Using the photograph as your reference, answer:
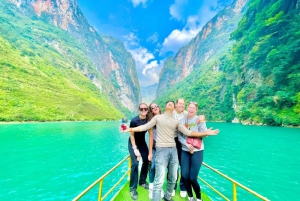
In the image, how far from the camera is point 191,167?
13.3 feet

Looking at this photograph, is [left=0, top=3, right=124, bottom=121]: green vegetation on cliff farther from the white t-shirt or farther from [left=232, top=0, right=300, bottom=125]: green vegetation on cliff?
[left=232, top=0, right=300, bottom=125]: green vegetation on cliff

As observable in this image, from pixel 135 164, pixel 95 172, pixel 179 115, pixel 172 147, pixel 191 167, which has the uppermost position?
pixel 179 115

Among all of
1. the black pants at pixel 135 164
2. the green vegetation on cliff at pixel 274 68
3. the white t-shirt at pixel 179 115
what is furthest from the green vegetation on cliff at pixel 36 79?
the green vegetation on cliff at pixel 274 68

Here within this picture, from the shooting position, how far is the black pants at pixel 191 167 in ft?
13.1

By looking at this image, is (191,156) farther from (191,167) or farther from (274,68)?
(274,68)

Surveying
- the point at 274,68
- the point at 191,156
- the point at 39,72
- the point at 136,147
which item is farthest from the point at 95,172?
the point at 39,72

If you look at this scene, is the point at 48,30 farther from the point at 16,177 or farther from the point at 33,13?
the point at 16,177

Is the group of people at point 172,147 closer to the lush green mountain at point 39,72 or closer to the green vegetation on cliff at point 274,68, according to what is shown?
the green vegetation on cliff at point 274,68

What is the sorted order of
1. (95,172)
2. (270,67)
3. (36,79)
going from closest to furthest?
1. (95,172)
2. (270,67)
3. (36,79)

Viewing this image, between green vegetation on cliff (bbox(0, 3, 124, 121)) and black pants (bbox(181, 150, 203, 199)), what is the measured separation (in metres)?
68.1

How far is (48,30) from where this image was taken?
177 metres

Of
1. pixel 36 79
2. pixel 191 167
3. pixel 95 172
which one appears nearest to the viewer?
pixel 191 167

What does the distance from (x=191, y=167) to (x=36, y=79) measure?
352ft

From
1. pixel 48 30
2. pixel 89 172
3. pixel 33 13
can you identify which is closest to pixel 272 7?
pixel 89 172
